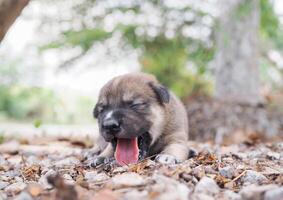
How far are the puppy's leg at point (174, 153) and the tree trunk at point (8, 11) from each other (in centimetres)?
154

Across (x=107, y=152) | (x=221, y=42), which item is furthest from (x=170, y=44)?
(x=107, y=152)

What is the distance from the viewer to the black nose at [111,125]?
4586mm

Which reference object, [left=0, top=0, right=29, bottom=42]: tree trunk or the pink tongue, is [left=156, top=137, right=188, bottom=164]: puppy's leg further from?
[left=0, top=0, right=29, bottom=42]: tree trunk

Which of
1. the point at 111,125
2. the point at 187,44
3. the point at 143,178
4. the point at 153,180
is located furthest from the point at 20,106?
the point at 153,180

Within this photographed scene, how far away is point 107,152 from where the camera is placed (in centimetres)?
523

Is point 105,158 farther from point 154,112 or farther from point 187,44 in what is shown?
point 187,44

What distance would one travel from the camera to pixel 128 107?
4.90 meters

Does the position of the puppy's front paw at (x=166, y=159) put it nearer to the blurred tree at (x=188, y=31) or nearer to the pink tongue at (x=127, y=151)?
the pink tongue at (x=127, y=151)

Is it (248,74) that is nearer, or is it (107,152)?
(107,152)

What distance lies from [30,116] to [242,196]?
14.9 metres

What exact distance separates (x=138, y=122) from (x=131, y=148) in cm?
→ 22

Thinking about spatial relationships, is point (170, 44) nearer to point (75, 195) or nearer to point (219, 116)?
point (219, 116)

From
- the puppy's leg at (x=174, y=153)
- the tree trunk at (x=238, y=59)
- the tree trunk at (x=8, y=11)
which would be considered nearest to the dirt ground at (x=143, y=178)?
the puppy's leg at (x=174, y=153)

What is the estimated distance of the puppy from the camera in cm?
470
